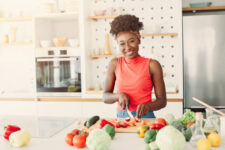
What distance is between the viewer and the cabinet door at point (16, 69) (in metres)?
4.63

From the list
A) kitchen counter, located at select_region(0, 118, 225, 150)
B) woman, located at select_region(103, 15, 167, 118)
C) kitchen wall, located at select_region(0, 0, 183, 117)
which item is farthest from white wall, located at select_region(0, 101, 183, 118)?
kitchen counter, located at select_region(0, 118, 225, 150)

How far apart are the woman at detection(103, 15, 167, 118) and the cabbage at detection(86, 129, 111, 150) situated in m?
0.65

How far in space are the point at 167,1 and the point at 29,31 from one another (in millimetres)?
2169

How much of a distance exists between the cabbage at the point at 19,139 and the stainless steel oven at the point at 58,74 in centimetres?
256

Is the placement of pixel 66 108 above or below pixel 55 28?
below

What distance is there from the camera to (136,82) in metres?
2.13

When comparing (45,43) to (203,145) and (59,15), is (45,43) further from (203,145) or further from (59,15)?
(203,145)

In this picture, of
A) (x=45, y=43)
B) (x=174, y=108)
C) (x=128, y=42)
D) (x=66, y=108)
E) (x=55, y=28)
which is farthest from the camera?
(x=55, y=28)

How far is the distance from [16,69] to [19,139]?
3446mm

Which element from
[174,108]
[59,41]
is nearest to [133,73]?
[174,108]

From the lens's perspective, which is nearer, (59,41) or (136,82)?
(136,82)

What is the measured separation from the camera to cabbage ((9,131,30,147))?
144cm

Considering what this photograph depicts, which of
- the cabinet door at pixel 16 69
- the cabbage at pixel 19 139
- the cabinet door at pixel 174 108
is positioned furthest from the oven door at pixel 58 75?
the cabbage at pixel 19 139

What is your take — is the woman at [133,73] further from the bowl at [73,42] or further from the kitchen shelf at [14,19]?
the kitchen shelf at [14,19]
